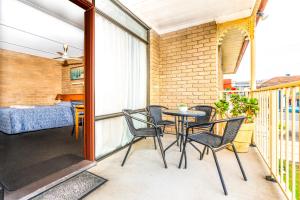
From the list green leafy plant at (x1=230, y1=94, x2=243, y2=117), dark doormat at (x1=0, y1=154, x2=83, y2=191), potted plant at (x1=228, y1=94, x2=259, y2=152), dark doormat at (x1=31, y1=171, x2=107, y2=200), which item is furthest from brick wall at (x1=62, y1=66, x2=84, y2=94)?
potted plant at (x1=228, y1=94, x2=259, y2=152)

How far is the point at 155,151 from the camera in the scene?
278cm

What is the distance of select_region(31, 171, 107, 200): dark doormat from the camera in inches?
60.1

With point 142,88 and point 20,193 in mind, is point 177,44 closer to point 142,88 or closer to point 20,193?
point 142,88

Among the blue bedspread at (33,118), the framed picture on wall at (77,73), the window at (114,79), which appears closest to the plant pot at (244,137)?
the window at (114,79)

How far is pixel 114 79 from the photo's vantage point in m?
2.68

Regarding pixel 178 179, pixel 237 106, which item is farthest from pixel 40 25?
pixel 237 106

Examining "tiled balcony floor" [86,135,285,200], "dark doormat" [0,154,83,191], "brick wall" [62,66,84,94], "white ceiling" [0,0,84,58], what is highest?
"white ceiling" [0,0,84,58]

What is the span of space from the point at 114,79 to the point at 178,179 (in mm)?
1811

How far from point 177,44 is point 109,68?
2.15 metres

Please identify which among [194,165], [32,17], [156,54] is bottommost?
[194,165]

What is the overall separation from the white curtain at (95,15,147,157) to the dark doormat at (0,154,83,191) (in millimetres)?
485

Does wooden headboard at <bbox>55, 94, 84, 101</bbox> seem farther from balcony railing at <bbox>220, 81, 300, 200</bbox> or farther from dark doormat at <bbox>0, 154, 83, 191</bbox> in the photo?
balcony railing at <bbox>220, 81, 300, 200</bbox>

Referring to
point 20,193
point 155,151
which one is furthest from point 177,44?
point 20,193

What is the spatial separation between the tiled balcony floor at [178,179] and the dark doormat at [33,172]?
1.65ft
